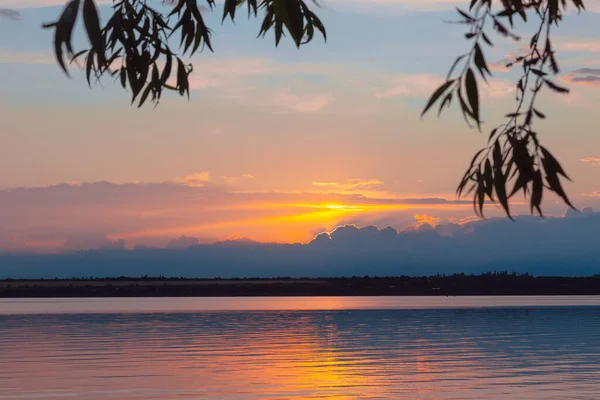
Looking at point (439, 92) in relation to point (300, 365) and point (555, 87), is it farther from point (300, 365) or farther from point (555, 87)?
point (300, 365)

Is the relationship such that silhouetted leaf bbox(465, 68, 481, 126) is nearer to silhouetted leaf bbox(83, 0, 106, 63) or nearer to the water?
silhouetted leaf bbox(83, 0, 106, 63)

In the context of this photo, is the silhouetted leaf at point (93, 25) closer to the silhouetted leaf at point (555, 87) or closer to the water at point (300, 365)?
the silhouetted leaf at point (555, 87)

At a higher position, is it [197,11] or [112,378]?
[197,11]

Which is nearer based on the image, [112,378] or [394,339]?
[112,378]

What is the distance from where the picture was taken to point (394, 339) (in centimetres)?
6694

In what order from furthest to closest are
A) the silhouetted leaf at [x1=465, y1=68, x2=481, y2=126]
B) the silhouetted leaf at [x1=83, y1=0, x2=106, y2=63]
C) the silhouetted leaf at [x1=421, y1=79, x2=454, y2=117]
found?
the silhouetted leaf at [x1=421, y1=79, x2=454, y2=117], the silhouetted leaf at [x1=465, y1=68, x2=481, y2=126], the silhouetted leaf at [x1=83, y1=0, x2=106, y2=63]

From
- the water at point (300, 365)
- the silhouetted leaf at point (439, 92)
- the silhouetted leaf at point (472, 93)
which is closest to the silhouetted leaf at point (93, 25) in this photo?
the silhouetted leaf at point (439, 92)

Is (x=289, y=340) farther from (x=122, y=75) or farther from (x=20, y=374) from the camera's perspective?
(x=122, y=75)

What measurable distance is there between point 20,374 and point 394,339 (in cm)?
3221

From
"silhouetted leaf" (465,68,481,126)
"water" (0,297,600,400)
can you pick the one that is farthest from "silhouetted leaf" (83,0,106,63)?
"water" (0,297,600,400)

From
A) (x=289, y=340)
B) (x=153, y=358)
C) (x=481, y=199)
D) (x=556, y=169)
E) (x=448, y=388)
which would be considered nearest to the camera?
(x=556, y=169)

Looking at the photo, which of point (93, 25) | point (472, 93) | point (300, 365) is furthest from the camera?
point (300, 365)

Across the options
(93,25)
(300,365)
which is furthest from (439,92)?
(300,365)

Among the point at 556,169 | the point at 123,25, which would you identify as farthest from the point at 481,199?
the point at 123,25
